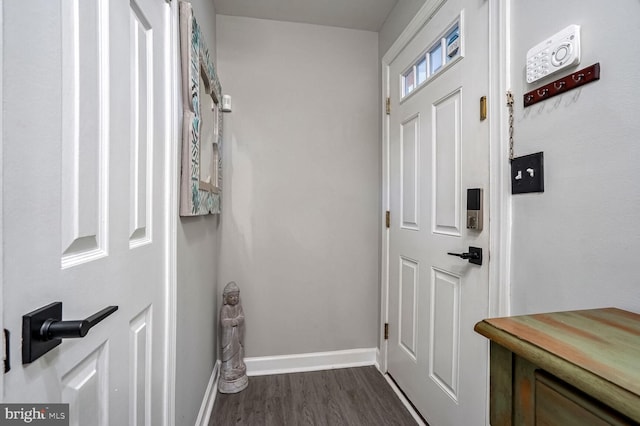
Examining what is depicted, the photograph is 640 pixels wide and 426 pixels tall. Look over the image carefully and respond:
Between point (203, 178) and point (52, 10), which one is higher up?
point (52, 10)

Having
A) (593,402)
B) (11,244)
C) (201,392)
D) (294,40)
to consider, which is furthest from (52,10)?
(294,40)

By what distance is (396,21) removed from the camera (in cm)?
193

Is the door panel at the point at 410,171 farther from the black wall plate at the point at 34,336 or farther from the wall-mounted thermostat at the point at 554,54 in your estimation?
the black wall plate at the point at 34,336

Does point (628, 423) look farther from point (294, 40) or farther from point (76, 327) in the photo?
point (294, 40)

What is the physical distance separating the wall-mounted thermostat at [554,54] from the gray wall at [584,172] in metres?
0.02

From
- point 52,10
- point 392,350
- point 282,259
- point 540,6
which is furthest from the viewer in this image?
point 282,259

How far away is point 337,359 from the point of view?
2162mm

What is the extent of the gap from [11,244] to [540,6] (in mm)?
1437

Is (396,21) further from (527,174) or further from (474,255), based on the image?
(474,255)

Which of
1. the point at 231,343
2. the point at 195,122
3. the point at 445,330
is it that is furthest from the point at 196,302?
the point at 445,330

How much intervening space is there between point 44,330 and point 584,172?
1.25 m

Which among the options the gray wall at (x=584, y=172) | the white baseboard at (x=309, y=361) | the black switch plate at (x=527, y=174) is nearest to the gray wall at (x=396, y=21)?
the gray wall at (x=584, y=172)

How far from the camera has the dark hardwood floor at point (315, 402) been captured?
1608mm

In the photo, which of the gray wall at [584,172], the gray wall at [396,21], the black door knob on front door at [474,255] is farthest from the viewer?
the gray wall at [396,21]
